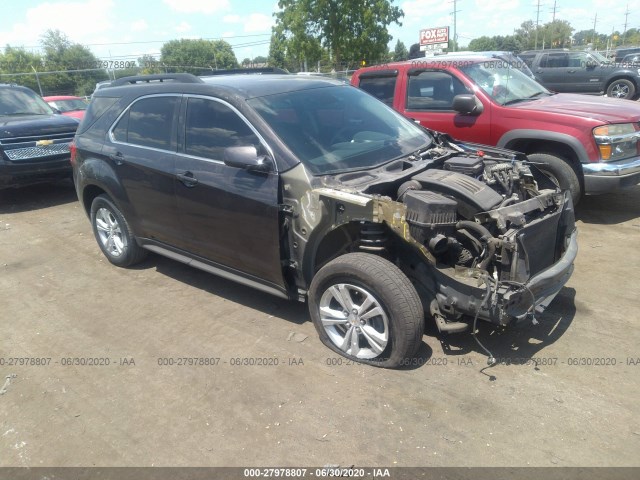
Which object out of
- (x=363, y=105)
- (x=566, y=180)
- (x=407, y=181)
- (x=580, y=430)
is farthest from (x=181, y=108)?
(x=566, y=180)

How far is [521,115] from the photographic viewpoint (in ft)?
19.5

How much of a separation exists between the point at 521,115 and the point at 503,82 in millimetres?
903

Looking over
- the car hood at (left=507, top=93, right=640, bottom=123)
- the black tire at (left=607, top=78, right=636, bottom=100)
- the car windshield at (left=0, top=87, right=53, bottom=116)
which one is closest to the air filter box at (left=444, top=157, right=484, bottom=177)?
the car hood at (left=507, top=93, right=640, bottom=123)

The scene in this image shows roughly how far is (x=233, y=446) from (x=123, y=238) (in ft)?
10.2

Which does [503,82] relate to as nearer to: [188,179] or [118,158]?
[188,179]

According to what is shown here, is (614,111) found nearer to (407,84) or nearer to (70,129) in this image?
(407,84)

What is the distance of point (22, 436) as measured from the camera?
3.02 metres

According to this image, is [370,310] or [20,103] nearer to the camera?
[370,310]

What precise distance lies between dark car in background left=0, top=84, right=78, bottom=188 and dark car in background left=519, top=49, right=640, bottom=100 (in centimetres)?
1469

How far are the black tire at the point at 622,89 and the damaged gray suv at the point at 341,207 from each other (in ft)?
49.2

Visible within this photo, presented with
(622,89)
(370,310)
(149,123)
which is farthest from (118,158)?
(622,89)

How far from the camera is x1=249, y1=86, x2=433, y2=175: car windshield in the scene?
12.2 ft

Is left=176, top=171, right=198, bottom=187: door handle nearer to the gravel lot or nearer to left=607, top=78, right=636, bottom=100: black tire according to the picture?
the gravel lot

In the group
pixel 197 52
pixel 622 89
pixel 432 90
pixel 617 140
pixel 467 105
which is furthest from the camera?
pixel 197 52
